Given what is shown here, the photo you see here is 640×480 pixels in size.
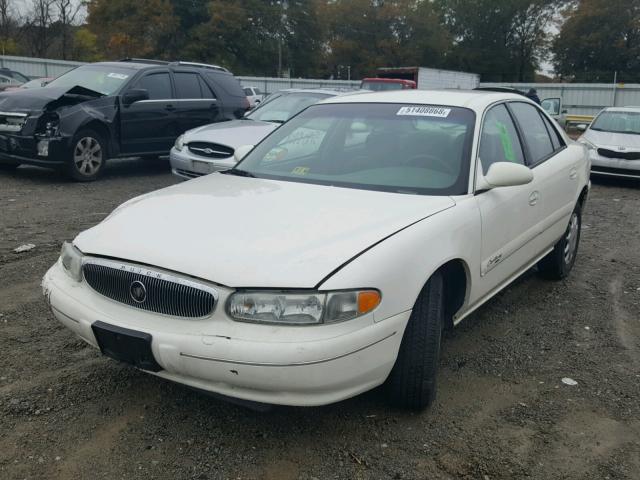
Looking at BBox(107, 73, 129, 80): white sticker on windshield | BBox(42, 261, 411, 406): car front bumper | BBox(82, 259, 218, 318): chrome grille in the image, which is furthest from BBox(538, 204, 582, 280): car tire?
BBox(107, 73, 129, 80): white sticker on windshield

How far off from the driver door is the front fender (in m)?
0.25

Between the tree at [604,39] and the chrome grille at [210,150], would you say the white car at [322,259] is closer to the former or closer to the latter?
the chrome grille at [210,150]

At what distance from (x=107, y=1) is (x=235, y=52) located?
10.0 metres

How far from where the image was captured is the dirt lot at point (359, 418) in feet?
8.82

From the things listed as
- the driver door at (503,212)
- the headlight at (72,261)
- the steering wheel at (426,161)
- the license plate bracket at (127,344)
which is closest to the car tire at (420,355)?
the driver door at (503,212)

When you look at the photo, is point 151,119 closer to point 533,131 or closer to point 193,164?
point 193,164

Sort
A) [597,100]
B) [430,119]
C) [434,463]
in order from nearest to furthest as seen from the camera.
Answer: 1. [434,463]
2. [430,119]
3. [597,100]

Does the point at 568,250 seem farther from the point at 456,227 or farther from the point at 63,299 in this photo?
the point at 63,299

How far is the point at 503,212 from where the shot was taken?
12.1ft

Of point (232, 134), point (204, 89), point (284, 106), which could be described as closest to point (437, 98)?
point (232, 134)

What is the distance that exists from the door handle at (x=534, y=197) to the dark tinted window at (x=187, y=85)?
734cm

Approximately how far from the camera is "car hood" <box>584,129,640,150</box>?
1120 cm

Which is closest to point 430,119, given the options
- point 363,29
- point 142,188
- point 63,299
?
point 63,299

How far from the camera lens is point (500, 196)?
3689 millimetres
